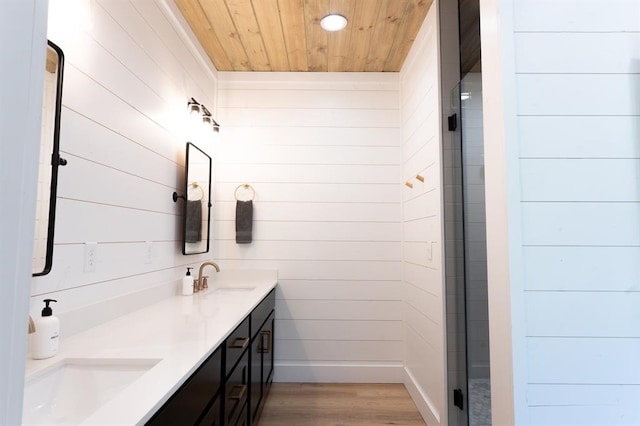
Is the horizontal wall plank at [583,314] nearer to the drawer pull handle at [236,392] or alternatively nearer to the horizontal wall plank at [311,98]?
the drawer pull handle at [236,392]

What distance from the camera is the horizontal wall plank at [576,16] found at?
3.95 feet

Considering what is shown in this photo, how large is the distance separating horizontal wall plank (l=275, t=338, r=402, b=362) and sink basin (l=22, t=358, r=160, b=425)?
2151mm

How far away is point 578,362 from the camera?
115 centimetres

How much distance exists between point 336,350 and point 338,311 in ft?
1.09

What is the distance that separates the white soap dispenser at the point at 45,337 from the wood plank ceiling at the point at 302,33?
6.58 ft

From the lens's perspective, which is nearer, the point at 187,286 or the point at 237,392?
the point at 237,392

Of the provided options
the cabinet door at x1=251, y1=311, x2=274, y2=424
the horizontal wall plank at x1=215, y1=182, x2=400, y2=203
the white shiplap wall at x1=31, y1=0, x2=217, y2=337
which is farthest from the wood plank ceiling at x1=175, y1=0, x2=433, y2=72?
the cabinet door at x1=251, y1=311, x2=274, y2=424

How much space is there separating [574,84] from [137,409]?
155 cm

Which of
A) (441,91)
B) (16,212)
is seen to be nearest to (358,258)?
(441,91)

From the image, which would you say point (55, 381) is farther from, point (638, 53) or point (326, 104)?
point (326, 104)

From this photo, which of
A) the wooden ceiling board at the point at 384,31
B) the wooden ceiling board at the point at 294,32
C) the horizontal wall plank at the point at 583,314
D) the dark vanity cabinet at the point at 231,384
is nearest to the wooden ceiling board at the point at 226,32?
the wooden ceiling board at the point at 294,32

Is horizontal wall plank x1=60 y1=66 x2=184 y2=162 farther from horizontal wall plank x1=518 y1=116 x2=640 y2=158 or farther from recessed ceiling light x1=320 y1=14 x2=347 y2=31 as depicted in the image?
horizontal wall plank x1=518 y1=116 x2=640 y2=158

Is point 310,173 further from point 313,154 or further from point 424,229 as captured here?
point 424,229

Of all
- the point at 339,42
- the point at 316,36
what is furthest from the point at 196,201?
the point at 339,42
